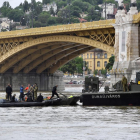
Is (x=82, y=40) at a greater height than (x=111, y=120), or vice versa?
(x=82, y=40)

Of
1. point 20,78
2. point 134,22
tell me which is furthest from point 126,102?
point 20,78

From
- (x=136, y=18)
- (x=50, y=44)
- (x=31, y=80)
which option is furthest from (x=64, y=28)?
(x=31, y=80)

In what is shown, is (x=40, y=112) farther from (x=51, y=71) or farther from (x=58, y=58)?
(x=51, y=71)

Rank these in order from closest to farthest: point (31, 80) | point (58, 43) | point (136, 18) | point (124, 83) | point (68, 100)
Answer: point (124, 83)
point (68, 100)
point (136, 18)
point (58, 43)
point (31, 80)

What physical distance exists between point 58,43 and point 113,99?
41.5 metres

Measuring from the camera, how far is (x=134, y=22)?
64688 millimetres

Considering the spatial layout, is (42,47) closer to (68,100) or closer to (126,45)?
(126,45)

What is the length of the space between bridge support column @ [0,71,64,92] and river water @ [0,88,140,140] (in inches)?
2360

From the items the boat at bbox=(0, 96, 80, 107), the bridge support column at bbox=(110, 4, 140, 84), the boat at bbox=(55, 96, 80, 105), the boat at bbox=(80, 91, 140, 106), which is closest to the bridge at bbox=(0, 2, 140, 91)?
Answer: the bridge support column at bbox=(110, 4, 140, 84)

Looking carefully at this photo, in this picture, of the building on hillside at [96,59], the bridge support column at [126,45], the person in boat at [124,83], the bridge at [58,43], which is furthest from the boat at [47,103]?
the building on hillside at [96,59]

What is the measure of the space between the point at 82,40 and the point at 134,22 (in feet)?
37.2

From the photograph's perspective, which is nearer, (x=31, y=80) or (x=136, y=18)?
(x=136, y=18)

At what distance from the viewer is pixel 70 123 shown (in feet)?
108

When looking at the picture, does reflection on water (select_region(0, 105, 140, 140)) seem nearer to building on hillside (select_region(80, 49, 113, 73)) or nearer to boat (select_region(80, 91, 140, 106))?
boat (select_region(80, 91, 140, 106))
